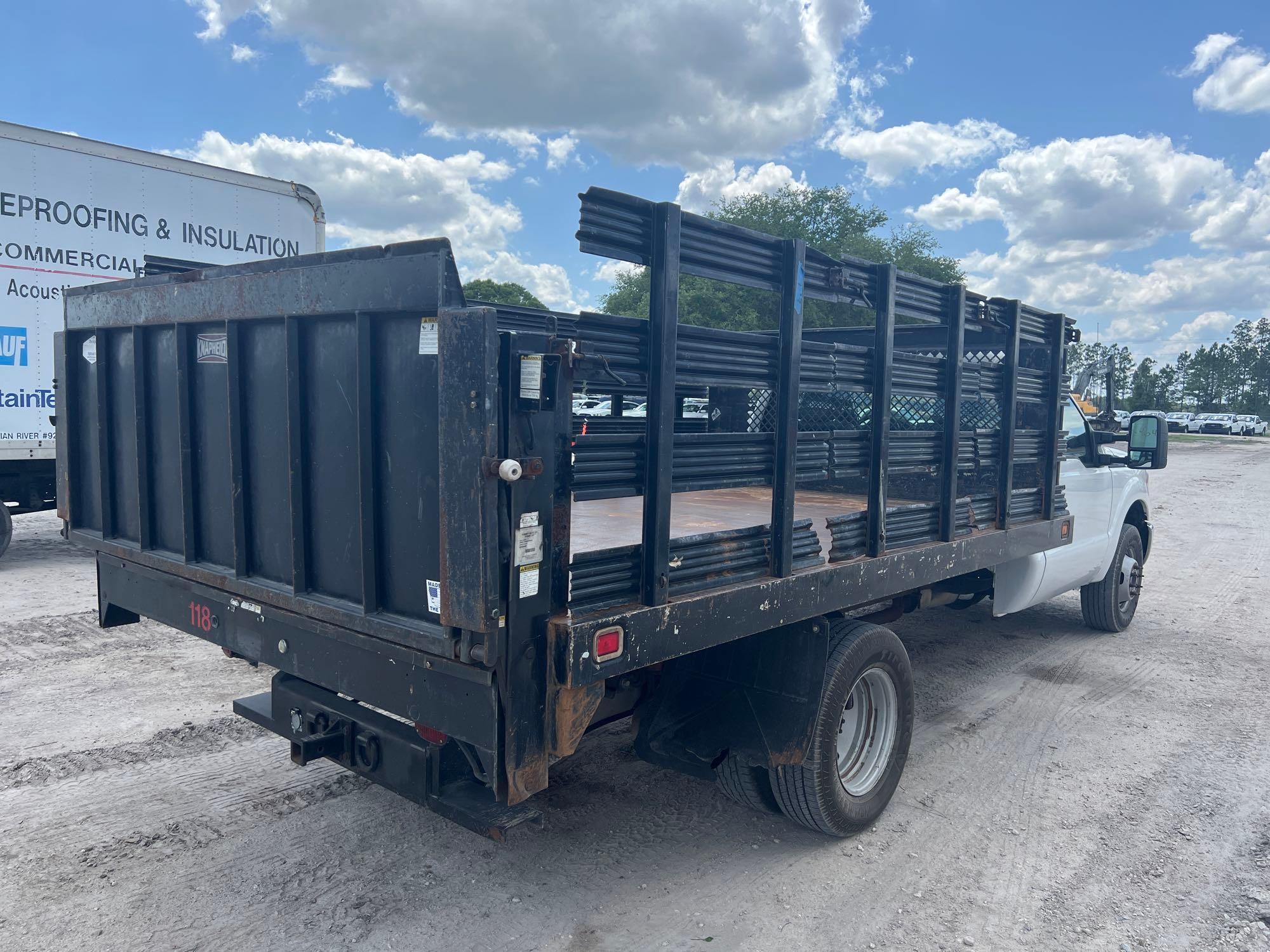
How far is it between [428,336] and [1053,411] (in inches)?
157

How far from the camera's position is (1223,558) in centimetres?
1144

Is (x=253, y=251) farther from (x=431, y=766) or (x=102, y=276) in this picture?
(x=431, y=766)

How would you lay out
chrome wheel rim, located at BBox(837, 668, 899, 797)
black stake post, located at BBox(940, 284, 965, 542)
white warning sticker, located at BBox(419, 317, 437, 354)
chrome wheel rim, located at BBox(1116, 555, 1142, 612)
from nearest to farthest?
white warning sticker, located at BBox(419, 317, 437, 354)
chrome wheel rim, located at BBox(837, 668, 899, 797)
black stake post, located at BBox(940, 284, 965, 542)
chrome wheel rim, located at BBox(1116, 555, 1142, 612)

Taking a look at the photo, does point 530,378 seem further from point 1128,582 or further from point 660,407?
point 1128,582

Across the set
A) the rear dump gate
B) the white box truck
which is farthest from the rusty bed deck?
the white box truck

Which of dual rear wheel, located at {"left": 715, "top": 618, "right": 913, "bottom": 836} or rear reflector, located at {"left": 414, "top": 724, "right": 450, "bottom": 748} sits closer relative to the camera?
rear reflector, located at {"left": 414, "top": 724, "right": 450, "bottom": 748}

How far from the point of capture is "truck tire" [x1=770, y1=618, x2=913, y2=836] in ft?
11.9

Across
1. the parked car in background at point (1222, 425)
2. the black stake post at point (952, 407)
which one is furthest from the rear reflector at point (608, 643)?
the parked car in background at point (1222, 425)

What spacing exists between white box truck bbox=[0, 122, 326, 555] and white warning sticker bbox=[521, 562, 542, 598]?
7046 millimetres

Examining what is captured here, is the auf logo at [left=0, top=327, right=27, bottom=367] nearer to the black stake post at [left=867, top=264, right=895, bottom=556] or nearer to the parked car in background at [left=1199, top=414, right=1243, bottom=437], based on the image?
the black stake post at [left=867, top=264, right=895, bottom=556]

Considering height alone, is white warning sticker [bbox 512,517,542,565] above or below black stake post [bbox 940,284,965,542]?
below

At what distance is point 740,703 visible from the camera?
3.63m

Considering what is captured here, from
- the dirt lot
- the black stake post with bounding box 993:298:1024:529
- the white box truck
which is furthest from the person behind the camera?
the white box truck

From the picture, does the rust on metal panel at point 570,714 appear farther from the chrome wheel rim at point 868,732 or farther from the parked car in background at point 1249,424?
the parked car in background at point 1249,424
